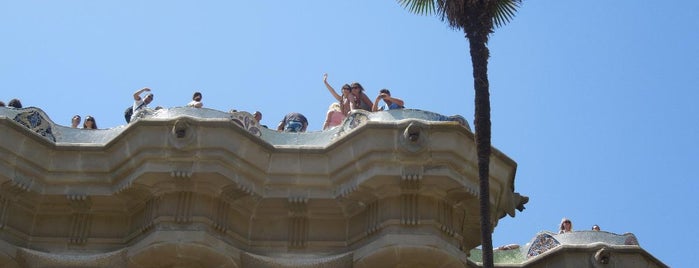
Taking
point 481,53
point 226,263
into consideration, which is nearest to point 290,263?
point 226,263

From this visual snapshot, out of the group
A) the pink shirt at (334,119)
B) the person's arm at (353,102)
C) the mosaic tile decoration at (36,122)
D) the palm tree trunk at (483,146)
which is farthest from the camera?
the pink shirt at (334,119)

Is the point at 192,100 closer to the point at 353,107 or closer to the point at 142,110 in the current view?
the point at 142,110

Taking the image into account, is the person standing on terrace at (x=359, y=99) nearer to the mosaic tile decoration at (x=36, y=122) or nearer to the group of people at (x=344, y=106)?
the group of people at (x=344, y=106)

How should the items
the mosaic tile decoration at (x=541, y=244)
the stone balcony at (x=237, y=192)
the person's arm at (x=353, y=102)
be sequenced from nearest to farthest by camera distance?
1. the stone balcony at (x=237, y=192)
2. the person's arm at (x=353, y=102)
3. the mosaic tile decoration at (x=541, y=244)

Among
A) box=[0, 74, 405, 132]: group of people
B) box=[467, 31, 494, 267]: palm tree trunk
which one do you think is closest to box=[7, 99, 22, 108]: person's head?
box=[0, 74, 405, 132]: group of people

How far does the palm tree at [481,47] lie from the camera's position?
17745mm

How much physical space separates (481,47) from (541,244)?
5.46 meters

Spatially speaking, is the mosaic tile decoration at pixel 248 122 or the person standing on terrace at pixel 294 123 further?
the person standing on terrace at pixel 294 123

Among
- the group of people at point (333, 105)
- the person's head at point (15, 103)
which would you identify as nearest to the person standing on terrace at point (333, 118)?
the group of people at point (333, 105)

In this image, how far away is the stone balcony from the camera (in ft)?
61.0

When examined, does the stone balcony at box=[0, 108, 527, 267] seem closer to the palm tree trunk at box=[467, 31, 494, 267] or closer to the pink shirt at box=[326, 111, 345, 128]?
the palm tree trunk at box=[467, 31, 494, 267]

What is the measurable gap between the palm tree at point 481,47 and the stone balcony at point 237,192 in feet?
3.22

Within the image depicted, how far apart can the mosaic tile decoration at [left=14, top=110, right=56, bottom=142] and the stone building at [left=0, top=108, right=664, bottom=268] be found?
2 cm

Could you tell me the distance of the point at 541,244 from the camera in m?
22.4
